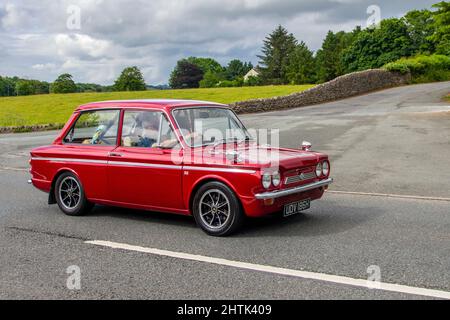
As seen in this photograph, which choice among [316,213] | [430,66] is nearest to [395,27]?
[430,66]

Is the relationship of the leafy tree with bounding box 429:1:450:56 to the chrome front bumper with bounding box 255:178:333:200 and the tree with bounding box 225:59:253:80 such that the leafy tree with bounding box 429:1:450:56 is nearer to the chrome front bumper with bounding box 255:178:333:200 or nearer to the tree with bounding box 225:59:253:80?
the chrome front bumper with bounding box 255:178:333:200

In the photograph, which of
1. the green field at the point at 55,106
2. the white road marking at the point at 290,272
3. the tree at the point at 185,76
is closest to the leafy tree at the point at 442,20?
the green field at the point at 55,106

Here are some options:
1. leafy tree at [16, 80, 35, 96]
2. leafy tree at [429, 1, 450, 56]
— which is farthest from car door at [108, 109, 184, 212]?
leafy tree at [16, 80, 35, 96]

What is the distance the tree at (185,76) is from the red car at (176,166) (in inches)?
5145

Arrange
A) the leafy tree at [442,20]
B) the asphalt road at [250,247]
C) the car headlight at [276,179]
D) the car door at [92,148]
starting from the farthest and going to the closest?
the leafy tree at [442,20] < the car door at [92,148] < the car headlight at [276,179] < the asphalt road at [250,247]

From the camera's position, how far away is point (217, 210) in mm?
6480

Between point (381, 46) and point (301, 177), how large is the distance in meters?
77.9

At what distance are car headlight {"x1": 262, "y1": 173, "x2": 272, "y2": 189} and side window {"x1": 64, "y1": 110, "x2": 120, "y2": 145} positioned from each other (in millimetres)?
2586

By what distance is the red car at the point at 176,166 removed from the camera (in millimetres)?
6293

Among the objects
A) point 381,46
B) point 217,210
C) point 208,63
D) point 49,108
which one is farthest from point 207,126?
point 208,63

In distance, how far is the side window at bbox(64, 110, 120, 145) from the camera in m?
7.65

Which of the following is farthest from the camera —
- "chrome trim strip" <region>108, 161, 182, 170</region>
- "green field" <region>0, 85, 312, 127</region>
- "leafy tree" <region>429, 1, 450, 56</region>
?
"green field" <region>0, 85, 312, 127</region>

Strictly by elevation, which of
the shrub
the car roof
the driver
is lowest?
the driver

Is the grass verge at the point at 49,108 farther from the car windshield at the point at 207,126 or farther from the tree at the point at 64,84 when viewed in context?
the tree at the point at 64,84
